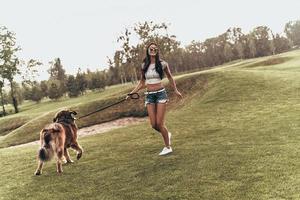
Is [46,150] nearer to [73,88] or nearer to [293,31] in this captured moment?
[73,88]

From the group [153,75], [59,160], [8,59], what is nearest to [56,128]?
[59,160]

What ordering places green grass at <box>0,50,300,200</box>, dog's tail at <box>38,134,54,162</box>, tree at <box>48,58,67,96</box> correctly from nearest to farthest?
green grass at <box>0,50,300,200</box>
dog's tail at <box>38,134,54,162</box>
tree at <box>48,58,67,96</box>

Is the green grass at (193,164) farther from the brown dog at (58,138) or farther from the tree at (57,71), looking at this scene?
the tree at (57,71)

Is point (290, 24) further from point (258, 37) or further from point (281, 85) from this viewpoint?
point (281, 85)

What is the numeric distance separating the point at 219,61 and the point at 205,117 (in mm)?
100021

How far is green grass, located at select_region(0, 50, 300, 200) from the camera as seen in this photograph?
8.14 metres

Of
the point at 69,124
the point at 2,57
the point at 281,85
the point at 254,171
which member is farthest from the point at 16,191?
the point at 2,57

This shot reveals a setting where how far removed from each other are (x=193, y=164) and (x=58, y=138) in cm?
373

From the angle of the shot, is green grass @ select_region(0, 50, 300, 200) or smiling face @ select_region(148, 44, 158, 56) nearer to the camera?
green grass @ select_region(0, 50, 300, 200)

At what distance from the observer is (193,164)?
33.0 ft

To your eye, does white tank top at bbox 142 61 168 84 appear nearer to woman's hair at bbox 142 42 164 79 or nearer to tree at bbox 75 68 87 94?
woman's hair at bbox 142 42 164 79

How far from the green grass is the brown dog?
1.94 ft

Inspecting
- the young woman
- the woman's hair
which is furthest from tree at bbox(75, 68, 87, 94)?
the young woman

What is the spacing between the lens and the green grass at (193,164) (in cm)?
814
